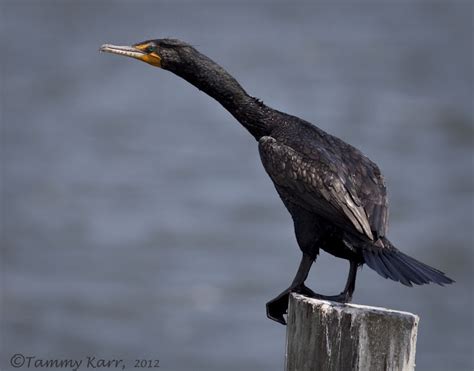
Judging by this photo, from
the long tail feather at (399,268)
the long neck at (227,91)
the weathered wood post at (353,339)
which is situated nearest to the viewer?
the weathered wood post at (353,339)

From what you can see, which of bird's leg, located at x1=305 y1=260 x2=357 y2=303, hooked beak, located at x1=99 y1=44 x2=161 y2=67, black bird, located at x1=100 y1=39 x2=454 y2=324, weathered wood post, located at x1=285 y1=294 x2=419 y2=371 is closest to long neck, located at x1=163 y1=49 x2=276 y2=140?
black bird, located at x1=100 y1=39 x2=454 y2=324

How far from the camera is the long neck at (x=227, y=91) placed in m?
7.23

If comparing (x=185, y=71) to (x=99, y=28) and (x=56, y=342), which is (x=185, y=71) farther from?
(x=99, y=28)

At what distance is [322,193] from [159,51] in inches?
60.5

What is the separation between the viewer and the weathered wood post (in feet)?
17.1

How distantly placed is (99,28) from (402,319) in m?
22.6

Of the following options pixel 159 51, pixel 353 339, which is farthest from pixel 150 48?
pixel 353 339

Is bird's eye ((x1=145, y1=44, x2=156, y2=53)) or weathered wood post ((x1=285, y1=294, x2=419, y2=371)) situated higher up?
bird's eye ((x1=145, y1=44, x2=156, y2=53))

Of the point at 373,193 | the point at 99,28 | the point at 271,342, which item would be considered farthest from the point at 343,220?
the point at 99,28

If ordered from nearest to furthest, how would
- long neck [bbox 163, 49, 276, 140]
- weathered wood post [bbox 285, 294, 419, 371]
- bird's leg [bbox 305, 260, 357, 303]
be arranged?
weathered wood post [bbox 285, 294, 419, 371] < bird's leg [bbox 305, 260, 357, 303] < long neck [bbox 163, 49, 276, 140]

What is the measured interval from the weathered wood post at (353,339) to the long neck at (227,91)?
79.7 inches

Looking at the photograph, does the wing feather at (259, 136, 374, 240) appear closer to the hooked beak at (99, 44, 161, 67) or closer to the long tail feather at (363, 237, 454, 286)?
the long tail feather at (363, 237, 454, 286)

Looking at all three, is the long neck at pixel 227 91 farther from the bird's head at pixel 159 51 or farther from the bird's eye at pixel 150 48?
the bird's eye at pixel 150 48

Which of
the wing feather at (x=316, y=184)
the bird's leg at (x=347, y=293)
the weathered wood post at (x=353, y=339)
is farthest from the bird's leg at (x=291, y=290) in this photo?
the weathered wood post at (x=353, y=339)
